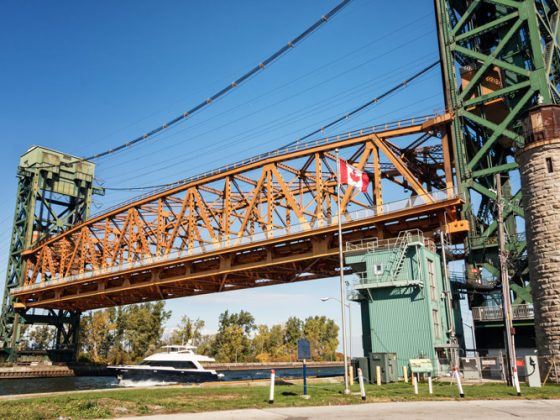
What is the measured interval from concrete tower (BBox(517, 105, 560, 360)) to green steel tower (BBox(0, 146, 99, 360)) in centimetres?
7309

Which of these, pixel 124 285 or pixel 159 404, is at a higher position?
pixel 124 285

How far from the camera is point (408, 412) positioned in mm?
14438

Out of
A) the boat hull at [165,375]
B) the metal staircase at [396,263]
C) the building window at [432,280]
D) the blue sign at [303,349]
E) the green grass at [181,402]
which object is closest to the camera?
the green grass at [181,402]

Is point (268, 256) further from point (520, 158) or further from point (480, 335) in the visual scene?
point (520, 158)

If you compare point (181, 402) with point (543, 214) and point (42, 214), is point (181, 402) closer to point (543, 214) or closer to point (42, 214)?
point (543, 214)

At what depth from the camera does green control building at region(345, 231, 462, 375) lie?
30797 mm

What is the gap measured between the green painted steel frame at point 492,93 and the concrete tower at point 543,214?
8.02 meters

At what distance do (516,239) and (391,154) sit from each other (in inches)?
520

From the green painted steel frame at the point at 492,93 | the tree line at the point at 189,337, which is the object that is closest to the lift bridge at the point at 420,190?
the green painted steel frame at the point at 492,93

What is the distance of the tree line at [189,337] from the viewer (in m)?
101

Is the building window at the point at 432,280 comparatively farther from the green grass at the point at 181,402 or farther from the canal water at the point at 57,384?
the canal water at the point at 57,384

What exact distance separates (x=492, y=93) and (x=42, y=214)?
72.7 meters

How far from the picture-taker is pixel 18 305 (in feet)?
244

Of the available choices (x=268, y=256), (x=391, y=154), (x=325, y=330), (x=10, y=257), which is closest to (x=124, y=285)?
(x=268, y=256)
